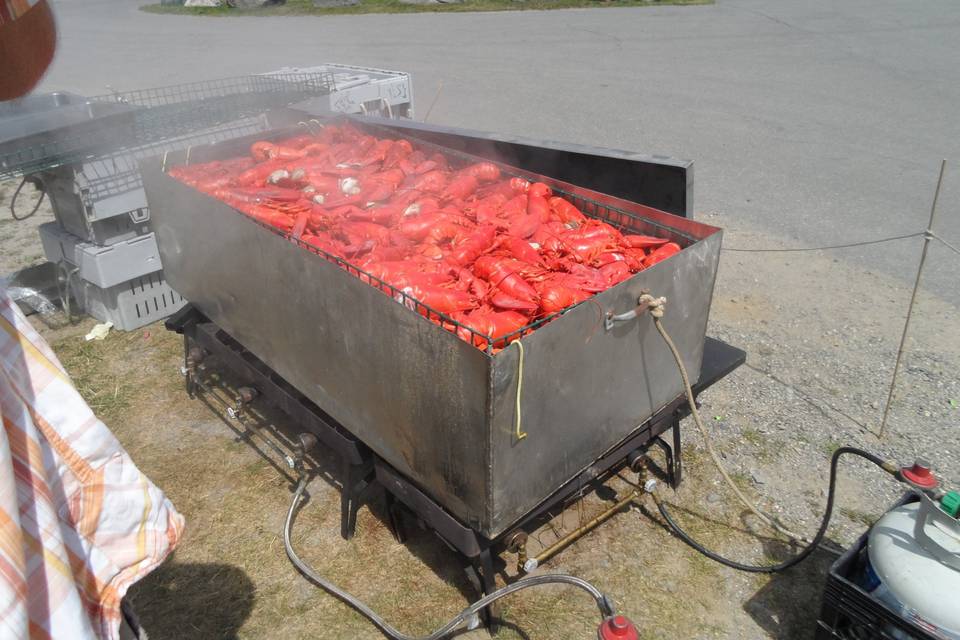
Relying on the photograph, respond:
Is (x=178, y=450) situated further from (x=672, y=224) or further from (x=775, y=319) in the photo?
(x=775, y=319)

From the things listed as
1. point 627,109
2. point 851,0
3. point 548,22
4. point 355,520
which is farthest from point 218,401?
point 851,0

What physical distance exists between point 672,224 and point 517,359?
1.43 meters

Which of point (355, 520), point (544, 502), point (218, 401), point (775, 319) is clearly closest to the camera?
point (544, 502)

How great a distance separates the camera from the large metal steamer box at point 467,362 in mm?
2463

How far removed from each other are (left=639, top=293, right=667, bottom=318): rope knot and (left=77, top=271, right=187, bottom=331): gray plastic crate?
417 cm

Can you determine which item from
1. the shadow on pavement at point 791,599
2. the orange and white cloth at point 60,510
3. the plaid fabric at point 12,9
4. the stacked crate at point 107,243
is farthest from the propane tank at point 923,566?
the stacked crate at point 107,243

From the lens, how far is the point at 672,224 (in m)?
3.31

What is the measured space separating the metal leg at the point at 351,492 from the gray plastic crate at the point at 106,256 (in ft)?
9.02

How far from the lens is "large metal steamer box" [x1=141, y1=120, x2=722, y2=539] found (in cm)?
246

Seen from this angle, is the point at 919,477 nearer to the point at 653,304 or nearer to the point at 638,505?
the point at 653,304

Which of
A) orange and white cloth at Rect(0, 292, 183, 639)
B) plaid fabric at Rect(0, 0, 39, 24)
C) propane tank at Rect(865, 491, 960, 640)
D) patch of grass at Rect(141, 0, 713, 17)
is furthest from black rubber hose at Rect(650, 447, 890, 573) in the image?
patch of grass at Rect(141, 0, 713, 17)

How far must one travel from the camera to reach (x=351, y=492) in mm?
3400

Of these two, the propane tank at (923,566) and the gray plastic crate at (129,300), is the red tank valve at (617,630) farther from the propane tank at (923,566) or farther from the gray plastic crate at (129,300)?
Answer: the gray plastic crate at (129,300)

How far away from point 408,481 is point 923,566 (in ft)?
6.81
